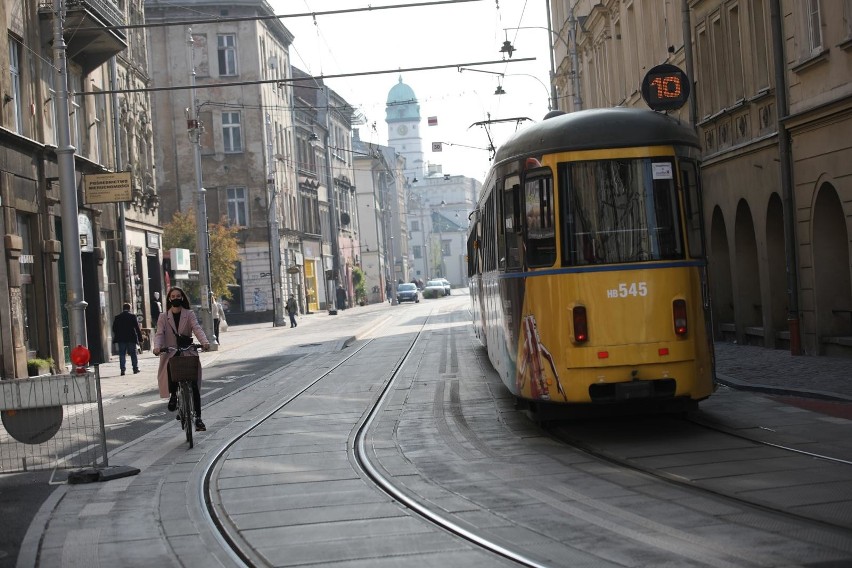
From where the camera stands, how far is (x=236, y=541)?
8.01m

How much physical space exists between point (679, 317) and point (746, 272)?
47.6 feet

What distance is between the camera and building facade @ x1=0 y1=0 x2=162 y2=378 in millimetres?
26203

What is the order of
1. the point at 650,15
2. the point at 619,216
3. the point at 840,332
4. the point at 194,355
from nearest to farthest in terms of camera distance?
1. the point at 619,216
2. the point at 194,355
3. the point at 840,332
4. the point at 650,15

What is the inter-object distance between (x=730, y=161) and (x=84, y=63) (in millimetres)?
18974

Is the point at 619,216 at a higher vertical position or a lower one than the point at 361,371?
Result: higher

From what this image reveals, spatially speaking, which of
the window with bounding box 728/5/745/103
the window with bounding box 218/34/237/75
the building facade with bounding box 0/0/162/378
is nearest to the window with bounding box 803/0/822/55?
the window with bounding box 728/5/745/103

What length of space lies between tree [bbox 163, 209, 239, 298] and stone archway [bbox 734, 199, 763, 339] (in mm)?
29864

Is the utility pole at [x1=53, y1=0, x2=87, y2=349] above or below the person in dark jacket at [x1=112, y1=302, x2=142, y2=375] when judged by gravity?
above

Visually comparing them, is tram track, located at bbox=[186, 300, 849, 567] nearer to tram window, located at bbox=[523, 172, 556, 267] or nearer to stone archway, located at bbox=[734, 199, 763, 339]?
tram window, located at bbox=[523, 172, 556, 267]

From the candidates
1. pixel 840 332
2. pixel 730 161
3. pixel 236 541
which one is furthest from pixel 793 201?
pixel 236 541

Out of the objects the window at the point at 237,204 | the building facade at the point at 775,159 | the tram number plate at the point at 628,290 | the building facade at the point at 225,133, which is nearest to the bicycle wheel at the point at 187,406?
the tram number plate at the point at 628,290

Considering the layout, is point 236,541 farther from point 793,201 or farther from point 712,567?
point 793,201

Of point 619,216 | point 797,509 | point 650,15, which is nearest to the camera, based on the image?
point 797,509

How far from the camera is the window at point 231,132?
227 feet
